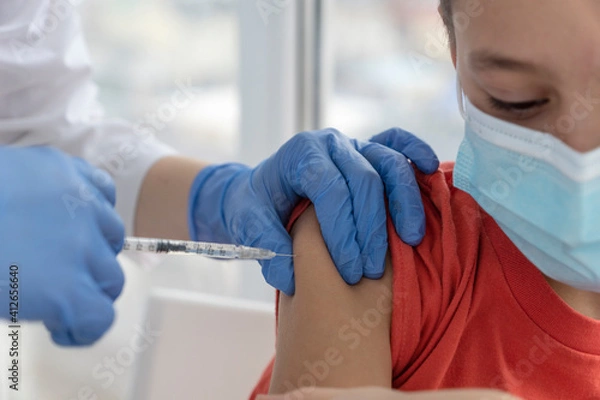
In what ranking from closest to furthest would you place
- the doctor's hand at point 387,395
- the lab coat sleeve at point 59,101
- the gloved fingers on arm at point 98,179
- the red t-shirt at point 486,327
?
the doctor's hand at point 387,395 → the red t-shirt at point 486,327 → the gloved fingers on arm at point 98,179 → the lab coat sleeve at point 59,101

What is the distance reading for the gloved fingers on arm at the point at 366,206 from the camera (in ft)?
3.44

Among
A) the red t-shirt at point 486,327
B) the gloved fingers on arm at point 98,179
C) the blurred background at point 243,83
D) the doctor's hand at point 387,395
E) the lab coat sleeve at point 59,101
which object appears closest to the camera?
the doctor's hand at point 387,395

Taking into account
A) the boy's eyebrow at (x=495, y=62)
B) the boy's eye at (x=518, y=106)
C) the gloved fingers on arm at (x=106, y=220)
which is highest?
the boy's eyebrow at (x=495, y=62)

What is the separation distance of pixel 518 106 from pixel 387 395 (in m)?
0.46

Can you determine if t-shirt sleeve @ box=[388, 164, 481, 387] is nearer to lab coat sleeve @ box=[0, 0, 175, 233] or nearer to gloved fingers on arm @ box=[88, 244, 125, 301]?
gloved fingers on arm @ box=[88, 244, 125, 301]

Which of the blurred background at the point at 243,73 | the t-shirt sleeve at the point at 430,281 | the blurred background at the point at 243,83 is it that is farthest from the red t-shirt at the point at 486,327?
the blurred background at the point at 243,73

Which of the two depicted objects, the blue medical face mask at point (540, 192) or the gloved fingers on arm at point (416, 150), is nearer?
the blue medical face mask at point (540, 192)

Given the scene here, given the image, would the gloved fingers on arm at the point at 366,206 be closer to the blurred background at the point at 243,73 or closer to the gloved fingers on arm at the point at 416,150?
the gloved fingers on arm at the point at 416,150

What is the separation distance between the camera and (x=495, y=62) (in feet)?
3.19

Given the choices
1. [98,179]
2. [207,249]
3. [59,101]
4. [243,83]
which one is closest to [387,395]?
[207,249]

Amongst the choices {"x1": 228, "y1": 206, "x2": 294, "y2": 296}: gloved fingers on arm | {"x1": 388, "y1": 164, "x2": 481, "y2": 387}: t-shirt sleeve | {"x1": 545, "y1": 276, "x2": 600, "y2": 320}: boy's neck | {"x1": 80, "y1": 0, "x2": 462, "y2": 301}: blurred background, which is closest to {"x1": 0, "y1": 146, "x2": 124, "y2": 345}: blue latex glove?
{"x1": 228, "y1": 206, "x2": 294, "y2": 296}: gloved fingers on arm

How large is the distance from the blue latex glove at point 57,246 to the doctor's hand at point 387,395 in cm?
33

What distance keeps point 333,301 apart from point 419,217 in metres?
0.19

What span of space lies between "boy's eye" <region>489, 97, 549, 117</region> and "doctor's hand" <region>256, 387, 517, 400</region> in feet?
1.34
